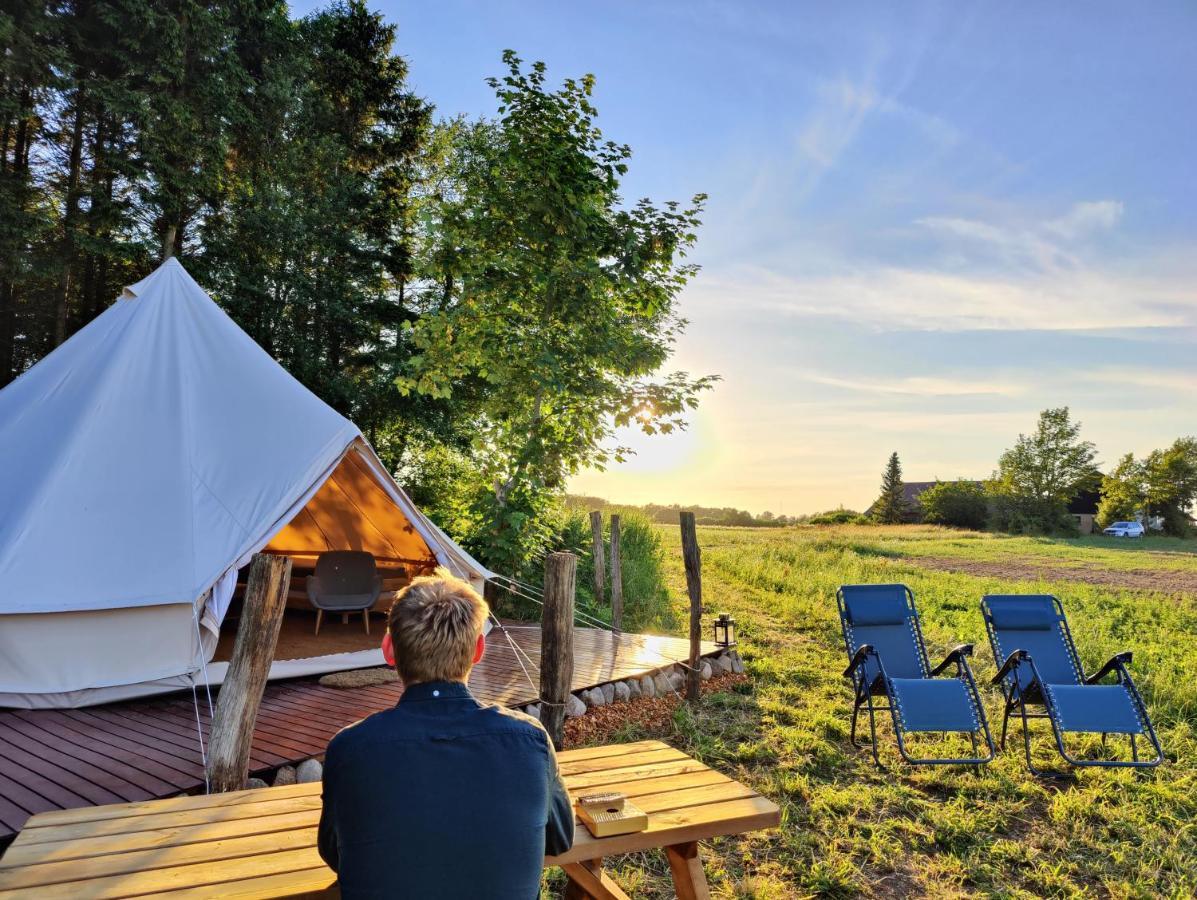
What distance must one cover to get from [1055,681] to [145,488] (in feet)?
22.9

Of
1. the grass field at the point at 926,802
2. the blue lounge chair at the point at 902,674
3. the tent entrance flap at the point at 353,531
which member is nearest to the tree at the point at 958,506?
the grass field at the point at 926,802

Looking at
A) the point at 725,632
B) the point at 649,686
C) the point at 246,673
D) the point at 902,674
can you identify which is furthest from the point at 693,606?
the point at 246,673

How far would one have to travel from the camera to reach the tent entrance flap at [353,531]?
27.1 ft

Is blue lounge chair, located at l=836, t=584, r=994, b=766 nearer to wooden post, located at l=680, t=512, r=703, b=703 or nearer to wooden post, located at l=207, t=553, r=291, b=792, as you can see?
wooden post, located at l=680, t=512, r=703, b=703

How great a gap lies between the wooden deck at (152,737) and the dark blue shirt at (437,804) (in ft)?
9.18

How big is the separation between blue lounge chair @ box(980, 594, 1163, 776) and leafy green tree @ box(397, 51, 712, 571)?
15.2ft

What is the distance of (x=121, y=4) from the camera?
12133 mm

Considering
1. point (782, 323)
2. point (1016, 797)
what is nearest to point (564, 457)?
point (782, 323)

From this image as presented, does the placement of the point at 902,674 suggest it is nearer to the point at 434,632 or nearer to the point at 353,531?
the point at 434,632

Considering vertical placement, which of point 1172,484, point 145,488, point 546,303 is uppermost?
point 546,303

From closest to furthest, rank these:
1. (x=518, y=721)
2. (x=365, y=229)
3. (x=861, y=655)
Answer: (x=518, y=721) < (x=861, y=655) < (x=365, y=229)

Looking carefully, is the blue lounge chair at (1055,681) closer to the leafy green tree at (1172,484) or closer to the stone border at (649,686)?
the stone border at (649,686)

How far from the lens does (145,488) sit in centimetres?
549

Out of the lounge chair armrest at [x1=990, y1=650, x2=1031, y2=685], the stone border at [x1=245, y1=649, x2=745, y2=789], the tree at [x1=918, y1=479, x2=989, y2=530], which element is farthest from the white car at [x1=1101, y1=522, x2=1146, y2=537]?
the lounge chair armrest at [x1=990, y1=650, x2=1031, y2=685]
